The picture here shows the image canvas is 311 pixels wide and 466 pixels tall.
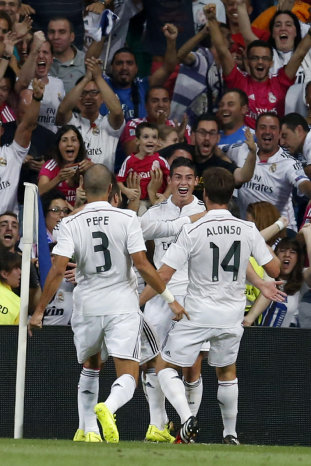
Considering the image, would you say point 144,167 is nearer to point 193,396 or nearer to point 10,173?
point 10,173

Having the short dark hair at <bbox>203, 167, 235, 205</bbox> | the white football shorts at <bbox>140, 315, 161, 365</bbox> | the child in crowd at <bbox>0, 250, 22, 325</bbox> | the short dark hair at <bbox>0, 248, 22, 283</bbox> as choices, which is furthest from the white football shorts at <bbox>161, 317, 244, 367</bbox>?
the short dark hair at <bbox>0, 248, 22, 283</bbox>

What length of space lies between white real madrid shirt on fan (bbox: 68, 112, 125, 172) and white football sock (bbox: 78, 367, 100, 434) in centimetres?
442

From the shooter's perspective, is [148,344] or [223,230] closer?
[223,230]

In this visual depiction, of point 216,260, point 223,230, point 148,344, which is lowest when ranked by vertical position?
point 148,344

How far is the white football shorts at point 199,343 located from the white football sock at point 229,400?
0.20 meters

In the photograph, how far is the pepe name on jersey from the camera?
8.88m

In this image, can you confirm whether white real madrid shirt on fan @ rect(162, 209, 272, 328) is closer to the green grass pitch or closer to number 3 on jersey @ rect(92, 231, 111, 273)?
number 3 on jersey @ rect(92, 231, 111, 273)

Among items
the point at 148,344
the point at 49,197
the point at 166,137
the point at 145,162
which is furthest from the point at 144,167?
the point at 148,344

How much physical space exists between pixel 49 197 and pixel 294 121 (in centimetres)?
298

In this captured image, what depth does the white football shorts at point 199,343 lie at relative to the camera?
355 inches

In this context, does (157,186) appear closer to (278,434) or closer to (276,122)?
(276,122)

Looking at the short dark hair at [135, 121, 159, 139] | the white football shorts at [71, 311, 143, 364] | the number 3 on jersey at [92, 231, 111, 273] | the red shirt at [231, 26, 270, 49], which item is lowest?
the white football shorts at [71, 311, 143, 364]

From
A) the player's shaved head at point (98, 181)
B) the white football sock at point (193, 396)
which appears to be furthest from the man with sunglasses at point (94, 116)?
the player's shaved head at point (98, 181)

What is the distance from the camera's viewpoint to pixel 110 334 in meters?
8.71
